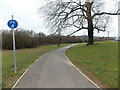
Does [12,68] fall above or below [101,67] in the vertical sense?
below

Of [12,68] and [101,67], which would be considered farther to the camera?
[12,68]

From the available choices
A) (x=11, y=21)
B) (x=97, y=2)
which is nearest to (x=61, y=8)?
(x=97, y=2)

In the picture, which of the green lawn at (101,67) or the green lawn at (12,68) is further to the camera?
the green lawn at (101,67)

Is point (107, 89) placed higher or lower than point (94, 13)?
lower

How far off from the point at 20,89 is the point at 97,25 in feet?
88.0

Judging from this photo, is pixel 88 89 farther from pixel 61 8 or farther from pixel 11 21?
pixel 61 8

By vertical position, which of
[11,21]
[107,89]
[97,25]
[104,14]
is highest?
[104,14]

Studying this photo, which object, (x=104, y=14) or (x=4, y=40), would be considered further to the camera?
(x=4, y=40)

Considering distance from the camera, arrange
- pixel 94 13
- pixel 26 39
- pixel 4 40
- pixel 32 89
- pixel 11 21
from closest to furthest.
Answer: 1. pixel 32 89
2. pixel 11 21
3. pixel 94 13
4. pixel 4 40
5. pixel 26 39

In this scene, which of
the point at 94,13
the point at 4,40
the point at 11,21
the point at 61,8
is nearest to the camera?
the point at 11,21

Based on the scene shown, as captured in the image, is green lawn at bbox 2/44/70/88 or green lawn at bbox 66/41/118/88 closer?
green lawn at bbox 2/44/70/88

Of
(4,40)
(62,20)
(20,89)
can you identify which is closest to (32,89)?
(20,89)

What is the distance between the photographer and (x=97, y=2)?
2808cm

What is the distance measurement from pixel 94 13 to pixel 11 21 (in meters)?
24.3
